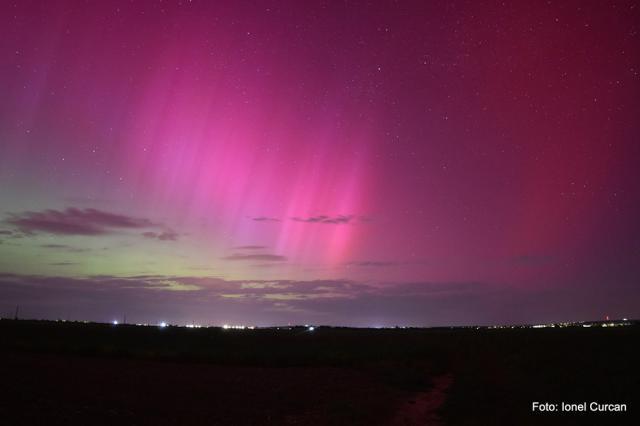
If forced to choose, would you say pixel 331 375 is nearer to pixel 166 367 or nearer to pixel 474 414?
pixel 166 367

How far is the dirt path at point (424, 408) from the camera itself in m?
18.8

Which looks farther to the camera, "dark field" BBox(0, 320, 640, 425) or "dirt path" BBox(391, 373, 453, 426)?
"dirt path" BBox(391, 373, 453, 426)

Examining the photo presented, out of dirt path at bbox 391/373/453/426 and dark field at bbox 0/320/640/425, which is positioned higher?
dark field at bbox 0/320/640/425

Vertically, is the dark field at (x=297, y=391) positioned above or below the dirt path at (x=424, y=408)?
above

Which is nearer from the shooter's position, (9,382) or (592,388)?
(9,382)

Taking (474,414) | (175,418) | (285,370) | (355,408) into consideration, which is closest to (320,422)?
(355,408)

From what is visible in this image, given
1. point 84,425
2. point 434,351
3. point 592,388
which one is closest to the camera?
point 84,425

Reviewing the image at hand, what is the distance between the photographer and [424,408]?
21734mm

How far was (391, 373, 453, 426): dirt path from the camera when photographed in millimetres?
18797

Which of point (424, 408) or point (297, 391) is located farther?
point (297, 391)

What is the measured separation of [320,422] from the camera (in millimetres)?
17844

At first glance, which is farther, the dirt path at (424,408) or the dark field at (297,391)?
the dirt path at (424,408)

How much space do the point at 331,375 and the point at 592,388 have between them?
573 inches

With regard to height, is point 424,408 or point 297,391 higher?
point 297,391
